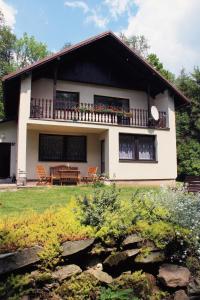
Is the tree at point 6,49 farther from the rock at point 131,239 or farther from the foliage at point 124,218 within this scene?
the rock at point 131,239

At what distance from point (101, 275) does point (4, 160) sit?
14486 mm

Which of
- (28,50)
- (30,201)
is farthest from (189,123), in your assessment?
(28,50)

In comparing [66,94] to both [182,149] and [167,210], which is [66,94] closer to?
[182,149]

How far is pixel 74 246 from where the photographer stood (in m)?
4.32

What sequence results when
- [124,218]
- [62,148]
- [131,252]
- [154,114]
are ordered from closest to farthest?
1. [131,252]
2. [124,218]
3. [62,148]
4. [154,114]

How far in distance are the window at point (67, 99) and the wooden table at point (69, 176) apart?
144 inches

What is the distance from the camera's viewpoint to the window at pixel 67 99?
53.7 feet

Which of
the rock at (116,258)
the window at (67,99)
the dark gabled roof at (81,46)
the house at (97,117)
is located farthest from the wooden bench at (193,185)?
the dark gabled roof at (81,46)

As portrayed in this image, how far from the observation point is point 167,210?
224 inches

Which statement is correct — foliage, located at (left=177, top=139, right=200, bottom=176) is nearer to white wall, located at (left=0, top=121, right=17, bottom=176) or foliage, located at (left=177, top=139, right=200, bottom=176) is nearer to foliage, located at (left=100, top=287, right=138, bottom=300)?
white wall, located at (left=0, top=121, right=17, bottom=176)

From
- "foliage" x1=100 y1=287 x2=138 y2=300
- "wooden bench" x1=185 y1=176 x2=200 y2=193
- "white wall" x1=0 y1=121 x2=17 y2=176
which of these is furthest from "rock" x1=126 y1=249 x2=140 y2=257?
"white wall" x1=0 y1=121 x2=17 y2=176

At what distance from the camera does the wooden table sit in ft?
49.2

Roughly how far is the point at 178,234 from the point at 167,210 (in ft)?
2.50

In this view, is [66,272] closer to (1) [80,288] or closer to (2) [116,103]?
(1) [80,288]
